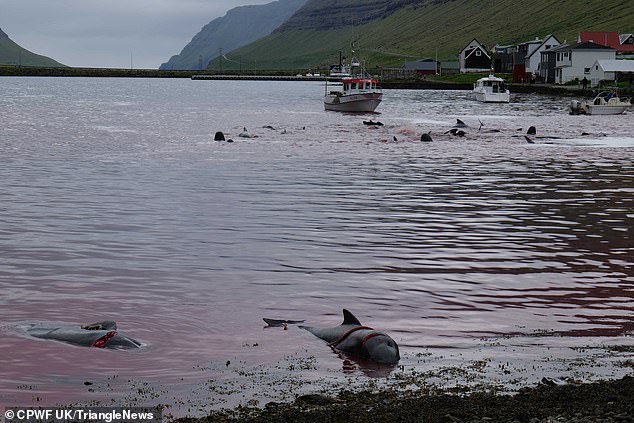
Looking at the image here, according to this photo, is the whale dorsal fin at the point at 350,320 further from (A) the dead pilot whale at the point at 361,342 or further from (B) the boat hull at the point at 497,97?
(B) the boat hull at the point at 497,97

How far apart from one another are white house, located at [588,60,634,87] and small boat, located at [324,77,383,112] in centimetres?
4553

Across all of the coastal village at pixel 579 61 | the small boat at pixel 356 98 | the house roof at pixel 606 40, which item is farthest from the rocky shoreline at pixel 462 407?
→ the house roof at pixel 606 40

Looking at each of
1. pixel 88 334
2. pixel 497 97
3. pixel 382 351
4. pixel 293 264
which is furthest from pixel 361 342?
pixel 497 97

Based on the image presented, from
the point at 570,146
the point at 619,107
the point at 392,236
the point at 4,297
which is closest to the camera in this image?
the point at 4,297

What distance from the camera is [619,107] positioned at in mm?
90125

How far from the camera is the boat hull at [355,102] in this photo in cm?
9600

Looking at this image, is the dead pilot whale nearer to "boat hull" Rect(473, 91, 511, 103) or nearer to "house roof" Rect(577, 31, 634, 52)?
"boat hull" Rect(473, 91, 511, 103)

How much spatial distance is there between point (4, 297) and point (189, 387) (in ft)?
22.3

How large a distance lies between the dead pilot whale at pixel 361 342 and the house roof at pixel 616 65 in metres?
125

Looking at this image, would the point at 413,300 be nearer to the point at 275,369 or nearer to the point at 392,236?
the point at 275,369

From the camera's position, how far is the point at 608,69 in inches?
5172

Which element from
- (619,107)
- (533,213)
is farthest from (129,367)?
(619,107)

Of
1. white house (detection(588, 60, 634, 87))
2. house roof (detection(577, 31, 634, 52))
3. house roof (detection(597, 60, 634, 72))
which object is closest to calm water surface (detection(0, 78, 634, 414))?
house roof (detection(597, 60, 634, 72))

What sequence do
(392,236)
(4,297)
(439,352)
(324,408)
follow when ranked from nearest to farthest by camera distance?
(324,408)
(439,352)
(4,297)
(392,236)
